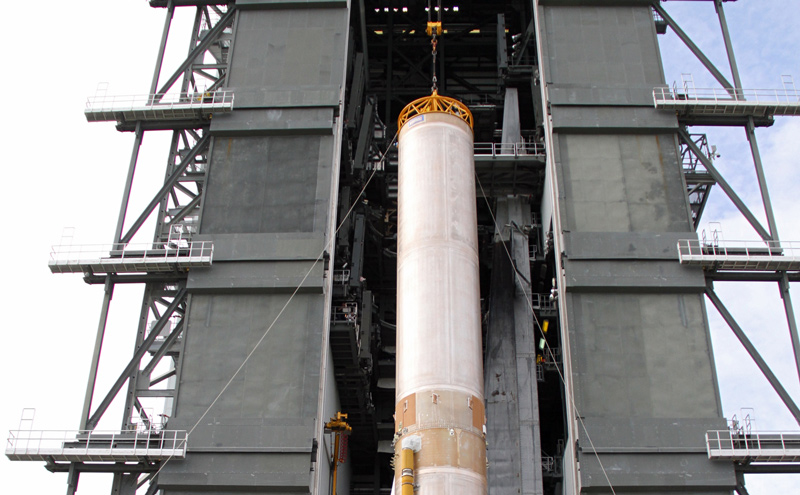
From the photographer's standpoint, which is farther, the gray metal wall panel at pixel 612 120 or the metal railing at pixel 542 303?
the metal railing at pixel 542 303

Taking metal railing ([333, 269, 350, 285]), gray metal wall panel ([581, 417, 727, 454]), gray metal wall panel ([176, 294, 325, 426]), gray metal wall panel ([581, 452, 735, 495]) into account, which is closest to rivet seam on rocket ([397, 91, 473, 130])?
gray metal wall panel ([176, 294, 325, 426])

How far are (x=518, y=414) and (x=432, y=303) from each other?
1291cm

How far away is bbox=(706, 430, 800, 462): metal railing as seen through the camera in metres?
30.7

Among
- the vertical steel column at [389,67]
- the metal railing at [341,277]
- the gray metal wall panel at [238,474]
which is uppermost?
the vertical steel column at [389,67]

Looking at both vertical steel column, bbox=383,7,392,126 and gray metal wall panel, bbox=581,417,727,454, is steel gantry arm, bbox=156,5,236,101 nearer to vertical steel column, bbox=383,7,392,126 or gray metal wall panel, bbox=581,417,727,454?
vertical steel column, bbox=383,7,392,126

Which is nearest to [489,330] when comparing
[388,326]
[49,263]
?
[388,326]

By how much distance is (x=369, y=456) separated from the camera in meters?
46.0

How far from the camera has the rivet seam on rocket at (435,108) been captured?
32531 millimetres

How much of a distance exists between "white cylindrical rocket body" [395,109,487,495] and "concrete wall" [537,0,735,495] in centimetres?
645

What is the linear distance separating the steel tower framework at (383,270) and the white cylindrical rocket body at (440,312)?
19.9 ft

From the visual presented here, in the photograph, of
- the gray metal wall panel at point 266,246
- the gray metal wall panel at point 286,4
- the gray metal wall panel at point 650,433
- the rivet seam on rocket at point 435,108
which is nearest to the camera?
the gray metal wall panel at point 650,433

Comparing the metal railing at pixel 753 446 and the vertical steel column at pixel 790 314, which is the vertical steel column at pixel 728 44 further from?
the metal railing at pixel 753 446

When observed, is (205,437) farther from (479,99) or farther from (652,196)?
(479,99)

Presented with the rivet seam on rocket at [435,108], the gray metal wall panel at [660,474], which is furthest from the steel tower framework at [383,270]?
the rivet seam on rocket at [435,108]
